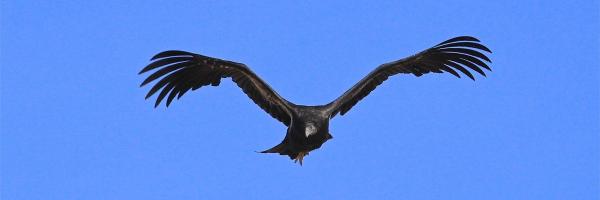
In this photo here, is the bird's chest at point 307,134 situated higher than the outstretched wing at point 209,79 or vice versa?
the outstretched wing at point 209,79

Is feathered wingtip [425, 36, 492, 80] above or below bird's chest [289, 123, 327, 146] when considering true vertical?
above

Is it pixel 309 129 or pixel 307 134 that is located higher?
pixel 309 129

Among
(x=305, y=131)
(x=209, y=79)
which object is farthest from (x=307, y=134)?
(x=209, y=79)

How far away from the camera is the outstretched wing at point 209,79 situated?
1952 cm

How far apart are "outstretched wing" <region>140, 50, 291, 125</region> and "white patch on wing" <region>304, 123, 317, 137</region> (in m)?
0.77

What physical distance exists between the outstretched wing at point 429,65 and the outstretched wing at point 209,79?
54.2 inches

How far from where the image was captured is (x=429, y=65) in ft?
73.7

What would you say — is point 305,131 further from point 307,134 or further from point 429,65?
point 429,65

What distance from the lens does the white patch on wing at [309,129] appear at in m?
19.7

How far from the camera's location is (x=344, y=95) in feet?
69.2

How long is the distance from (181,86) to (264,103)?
187cm

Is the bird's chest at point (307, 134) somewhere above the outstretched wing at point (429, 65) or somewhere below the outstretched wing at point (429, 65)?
below

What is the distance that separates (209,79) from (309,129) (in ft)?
7.70

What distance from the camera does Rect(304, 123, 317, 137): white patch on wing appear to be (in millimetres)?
19719
